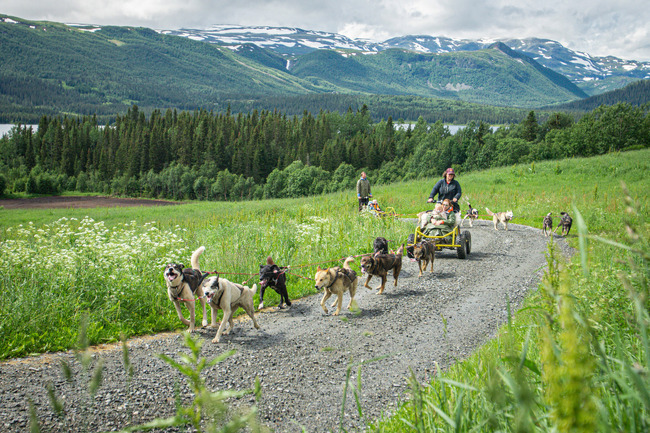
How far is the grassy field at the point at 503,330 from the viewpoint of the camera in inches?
44.8

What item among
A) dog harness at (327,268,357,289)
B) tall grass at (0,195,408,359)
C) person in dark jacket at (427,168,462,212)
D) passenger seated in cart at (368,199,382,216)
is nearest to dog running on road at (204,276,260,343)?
tall grass at (0,195,408,359)

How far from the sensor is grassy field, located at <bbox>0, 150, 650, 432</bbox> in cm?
114

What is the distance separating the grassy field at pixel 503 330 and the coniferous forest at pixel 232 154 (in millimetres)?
87734

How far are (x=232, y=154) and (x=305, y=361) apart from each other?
429ft

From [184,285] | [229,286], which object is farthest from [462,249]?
[184,285]

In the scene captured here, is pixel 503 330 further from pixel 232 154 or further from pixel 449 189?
pixel 232 154

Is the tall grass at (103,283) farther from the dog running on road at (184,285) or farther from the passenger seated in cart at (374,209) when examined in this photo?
the passenger seated in cart at (374,209)

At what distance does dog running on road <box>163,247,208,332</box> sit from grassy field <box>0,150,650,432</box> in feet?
2.07

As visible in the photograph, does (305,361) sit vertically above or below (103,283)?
below

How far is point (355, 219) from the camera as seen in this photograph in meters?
17.4

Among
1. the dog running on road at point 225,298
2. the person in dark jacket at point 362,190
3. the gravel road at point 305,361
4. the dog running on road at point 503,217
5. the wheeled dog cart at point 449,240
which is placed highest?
the person in dark jacket at point 362,190

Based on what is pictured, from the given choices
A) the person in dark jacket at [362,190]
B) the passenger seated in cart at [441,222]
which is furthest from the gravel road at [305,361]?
the person in dark jacket at [362,190]

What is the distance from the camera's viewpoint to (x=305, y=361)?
629 centimetres

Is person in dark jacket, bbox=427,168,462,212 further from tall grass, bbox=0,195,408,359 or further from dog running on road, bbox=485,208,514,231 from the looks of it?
dog running on road, bbox=485,208,514,231
